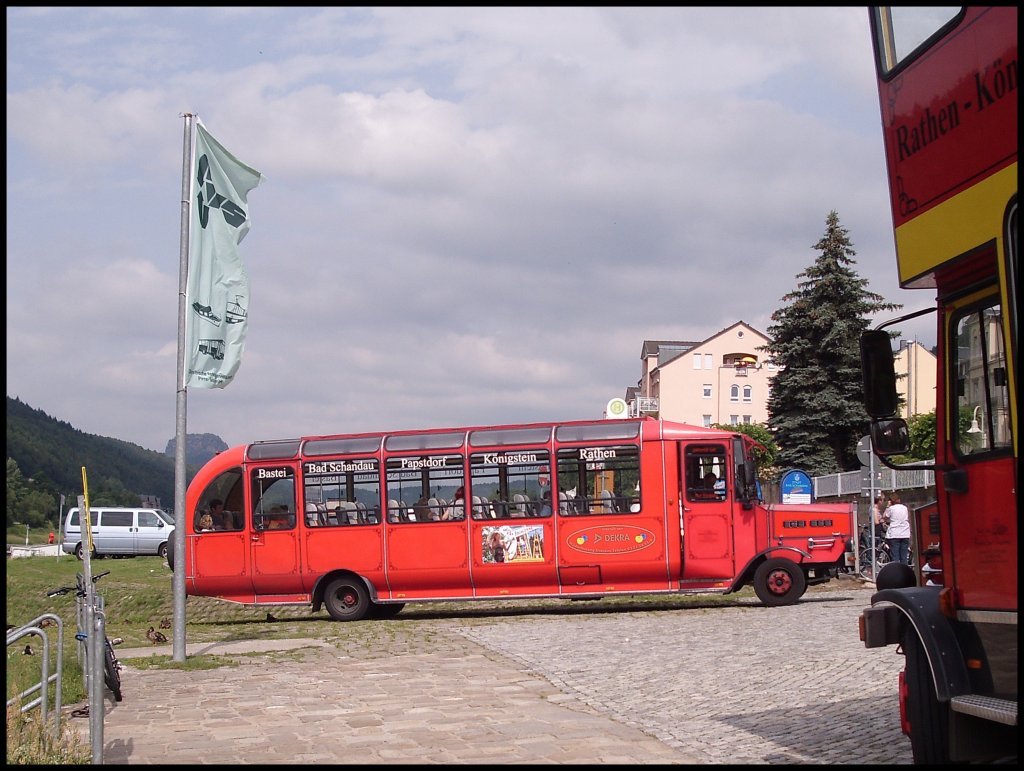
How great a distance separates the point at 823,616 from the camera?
18.3m

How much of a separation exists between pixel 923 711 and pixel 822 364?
1796 inches

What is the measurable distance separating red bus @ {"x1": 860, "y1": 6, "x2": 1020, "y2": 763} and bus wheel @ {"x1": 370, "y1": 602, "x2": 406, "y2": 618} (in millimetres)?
14965

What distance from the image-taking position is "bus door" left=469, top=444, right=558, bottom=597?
2058 cm

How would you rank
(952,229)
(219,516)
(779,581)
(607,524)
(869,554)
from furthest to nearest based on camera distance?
(869,554), (219,516), (779,581), (607,524), (952,229)

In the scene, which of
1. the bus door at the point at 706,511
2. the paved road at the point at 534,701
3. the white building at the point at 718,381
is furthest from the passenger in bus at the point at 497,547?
the white building at the point at 718,381

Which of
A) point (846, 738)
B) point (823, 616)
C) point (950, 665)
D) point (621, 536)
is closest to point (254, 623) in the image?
point (621, 536)

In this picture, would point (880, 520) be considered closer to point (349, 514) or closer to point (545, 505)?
point (545, 505)

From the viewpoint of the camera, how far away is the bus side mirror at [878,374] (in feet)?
22.6

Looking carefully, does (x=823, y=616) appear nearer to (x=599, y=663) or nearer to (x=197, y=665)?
(x=599, y=663)

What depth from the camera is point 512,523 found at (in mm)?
20719

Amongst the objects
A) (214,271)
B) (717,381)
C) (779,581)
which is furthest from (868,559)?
(717,381)

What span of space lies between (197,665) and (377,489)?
24.4ft

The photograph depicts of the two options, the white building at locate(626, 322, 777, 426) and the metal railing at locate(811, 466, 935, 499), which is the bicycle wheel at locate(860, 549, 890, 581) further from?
the white building at locate(626, 322, 777, 426)

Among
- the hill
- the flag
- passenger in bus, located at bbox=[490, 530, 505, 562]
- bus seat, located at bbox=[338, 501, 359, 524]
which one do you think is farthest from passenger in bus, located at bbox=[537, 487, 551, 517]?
the hill
